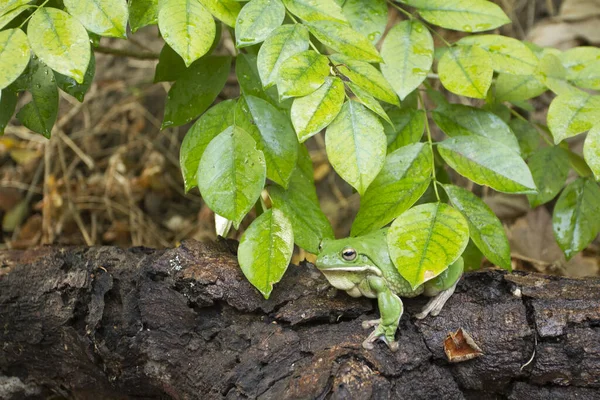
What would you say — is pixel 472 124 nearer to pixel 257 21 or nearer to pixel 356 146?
pixel 356 146

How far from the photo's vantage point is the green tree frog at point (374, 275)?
5.39ft

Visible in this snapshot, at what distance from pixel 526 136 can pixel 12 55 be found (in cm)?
155

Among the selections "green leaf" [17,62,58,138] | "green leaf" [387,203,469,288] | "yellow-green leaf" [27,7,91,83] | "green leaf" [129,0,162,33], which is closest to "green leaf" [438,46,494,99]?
"green leaf" [387,203,469,288]

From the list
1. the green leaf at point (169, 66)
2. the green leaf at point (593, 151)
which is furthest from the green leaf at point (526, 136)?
the green leaf at point (169, 66)

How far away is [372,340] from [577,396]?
510 millimetres

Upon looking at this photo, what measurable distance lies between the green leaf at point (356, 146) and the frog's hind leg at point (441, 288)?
0.35m

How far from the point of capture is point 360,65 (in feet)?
5.32

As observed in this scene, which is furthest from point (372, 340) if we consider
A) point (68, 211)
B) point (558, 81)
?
point (68, 211)

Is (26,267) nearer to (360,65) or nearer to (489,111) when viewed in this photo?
(360,65)

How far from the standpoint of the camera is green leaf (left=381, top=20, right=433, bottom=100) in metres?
1.72

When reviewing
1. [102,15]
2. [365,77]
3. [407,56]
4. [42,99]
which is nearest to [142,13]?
[102,15]

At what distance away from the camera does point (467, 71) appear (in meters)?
1.78

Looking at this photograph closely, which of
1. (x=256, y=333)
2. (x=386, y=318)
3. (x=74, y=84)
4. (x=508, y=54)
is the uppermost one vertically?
(x=508, y=54)

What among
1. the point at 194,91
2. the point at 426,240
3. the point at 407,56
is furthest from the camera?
A: the point at 194,91
